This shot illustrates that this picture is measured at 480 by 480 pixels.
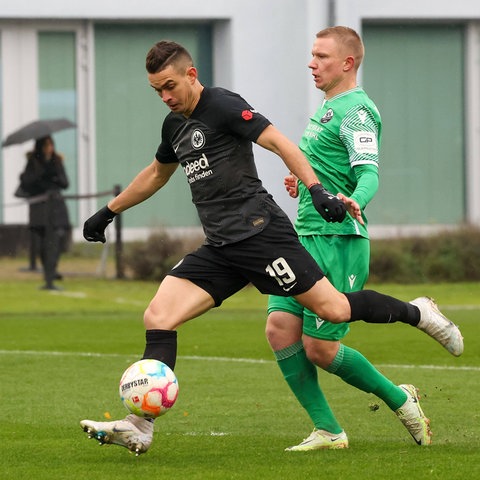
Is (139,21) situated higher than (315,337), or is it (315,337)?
(139,21)

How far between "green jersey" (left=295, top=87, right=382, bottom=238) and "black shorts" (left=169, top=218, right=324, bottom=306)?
407mm

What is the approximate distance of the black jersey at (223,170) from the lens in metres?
7.65

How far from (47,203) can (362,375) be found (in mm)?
12990

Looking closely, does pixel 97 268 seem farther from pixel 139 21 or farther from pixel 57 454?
pixel 57 454

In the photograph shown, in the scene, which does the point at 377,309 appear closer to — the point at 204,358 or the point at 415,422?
the point at 415,422

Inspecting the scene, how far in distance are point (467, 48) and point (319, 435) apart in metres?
20.7

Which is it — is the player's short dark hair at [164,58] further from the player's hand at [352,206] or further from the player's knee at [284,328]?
the player's knee at [284,328]

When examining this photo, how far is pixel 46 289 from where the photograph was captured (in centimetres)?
2025

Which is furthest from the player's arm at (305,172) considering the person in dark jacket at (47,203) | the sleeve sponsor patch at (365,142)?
the person in dark jacket at (47,203)

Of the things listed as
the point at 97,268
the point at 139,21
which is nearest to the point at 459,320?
the point at 97,268

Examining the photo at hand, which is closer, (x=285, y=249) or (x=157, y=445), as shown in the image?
(x=285, y=249)

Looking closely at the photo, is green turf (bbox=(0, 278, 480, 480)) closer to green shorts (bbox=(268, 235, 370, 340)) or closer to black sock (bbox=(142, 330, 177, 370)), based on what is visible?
black sock (bbox=(142, 330, 177, 370))

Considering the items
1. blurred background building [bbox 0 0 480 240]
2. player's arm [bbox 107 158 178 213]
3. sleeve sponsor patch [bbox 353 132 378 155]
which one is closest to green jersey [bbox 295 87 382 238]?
sleeve sponsor patch [bbox 353 132 378 155]

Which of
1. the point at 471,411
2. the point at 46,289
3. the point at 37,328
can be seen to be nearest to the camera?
the point at 471,411
